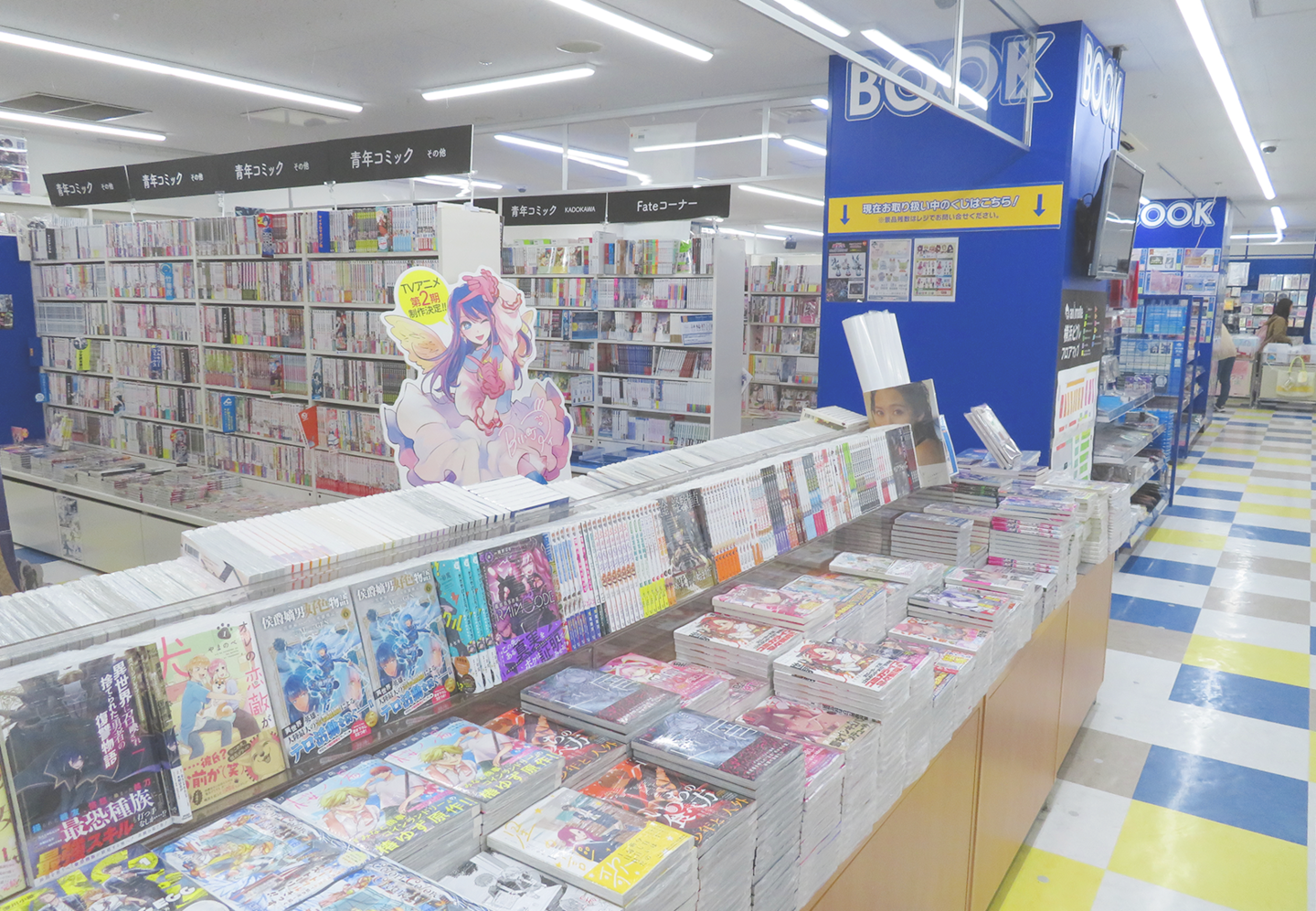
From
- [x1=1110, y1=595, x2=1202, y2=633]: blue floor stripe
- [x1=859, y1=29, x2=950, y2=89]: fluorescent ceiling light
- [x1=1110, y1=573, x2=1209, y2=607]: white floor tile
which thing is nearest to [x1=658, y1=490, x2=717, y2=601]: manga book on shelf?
[x1=859, y1=29, x2=950, y2=89]: fluorescent ceiling light

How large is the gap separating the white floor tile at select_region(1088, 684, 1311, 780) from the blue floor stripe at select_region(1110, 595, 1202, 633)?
1.11m

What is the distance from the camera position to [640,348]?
7523mm

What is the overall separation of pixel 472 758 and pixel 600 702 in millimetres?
305

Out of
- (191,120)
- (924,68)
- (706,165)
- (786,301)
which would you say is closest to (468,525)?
(924,68)

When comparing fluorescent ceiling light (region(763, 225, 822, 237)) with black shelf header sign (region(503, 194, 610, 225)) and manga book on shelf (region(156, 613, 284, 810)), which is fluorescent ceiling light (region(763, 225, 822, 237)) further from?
manga book on shelf (region(156, 613, 284, 810))

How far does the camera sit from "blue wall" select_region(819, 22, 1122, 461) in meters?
4.65

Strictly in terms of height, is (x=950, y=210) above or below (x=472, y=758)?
above

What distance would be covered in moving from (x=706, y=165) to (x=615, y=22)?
634 cm

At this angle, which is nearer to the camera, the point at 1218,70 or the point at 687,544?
the point at 687,544

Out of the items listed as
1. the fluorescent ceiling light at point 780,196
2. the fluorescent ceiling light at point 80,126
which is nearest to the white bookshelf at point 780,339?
the fluorescent ceiling light at point 780,196

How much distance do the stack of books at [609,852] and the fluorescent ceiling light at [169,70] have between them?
7.19 metres

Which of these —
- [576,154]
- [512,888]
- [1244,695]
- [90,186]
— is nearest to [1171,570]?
[1244,695]

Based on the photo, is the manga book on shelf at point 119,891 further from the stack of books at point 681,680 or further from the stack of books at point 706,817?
the stack of books at point 681,680

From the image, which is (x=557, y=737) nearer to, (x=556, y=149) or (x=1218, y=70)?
(x=1218, y=70)
